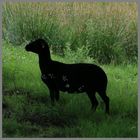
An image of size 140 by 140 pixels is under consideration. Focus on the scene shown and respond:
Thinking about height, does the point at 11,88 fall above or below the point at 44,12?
below

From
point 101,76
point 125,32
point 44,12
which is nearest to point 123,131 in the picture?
point 101,76

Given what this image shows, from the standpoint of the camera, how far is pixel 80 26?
7504mm

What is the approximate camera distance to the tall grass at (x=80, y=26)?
7.38 metres

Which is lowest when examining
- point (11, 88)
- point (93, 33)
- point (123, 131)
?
point (123, 131)

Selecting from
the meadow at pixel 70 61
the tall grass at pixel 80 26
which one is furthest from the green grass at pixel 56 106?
the tall grass at pixel 80 26

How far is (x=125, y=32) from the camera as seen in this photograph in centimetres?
745

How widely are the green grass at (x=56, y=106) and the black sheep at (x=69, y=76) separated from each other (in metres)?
0.07

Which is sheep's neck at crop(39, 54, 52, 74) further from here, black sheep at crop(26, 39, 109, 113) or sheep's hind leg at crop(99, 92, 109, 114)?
sheep's hind leg at crop(99, 92, 109, 114)

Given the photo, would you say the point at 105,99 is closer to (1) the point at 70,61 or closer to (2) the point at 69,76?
(2) the point at 69,76

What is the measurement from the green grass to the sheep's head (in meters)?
0.08

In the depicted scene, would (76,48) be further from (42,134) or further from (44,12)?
(42,134)

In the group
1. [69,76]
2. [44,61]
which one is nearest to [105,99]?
[69,76]

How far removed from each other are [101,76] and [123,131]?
2.06ft

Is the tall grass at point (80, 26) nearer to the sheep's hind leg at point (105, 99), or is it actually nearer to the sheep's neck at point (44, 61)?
the sheep's neck at point (44, 61)
